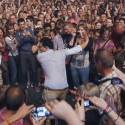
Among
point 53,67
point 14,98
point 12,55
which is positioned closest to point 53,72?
point 53,67

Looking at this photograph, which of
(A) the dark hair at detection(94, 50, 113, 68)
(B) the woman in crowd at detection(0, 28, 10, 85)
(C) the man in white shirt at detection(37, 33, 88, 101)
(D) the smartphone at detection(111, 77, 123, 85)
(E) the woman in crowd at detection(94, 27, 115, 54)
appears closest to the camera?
(D) the smartphone at detection(111, 77, 123, 85)

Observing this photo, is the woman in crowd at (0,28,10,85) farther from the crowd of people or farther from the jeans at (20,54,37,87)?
the jeans at (20,54,37,87)

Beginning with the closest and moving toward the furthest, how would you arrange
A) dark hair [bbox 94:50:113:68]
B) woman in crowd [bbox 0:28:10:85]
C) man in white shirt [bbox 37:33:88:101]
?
1. dark hair [bbox 94:50:113:68]
2. man in white shirt [bbox 37:33:88:101]
3. woman in crowd [bbox 0:28:10:85]

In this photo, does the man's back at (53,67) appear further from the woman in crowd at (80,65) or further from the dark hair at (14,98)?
the dark hair at (14,98)

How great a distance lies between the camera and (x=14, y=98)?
331cm

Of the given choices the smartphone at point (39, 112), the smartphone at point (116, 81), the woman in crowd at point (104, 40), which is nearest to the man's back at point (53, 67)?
the woman in crowd at point (104, 40)

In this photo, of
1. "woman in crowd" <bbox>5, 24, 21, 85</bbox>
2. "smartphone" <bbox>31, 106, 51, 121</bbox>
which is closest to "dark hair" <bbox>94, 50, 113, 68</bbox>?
"smartphone" <bbox>31, 106, 51, 121</bbox>

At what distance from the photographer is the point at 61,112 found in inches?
97.7

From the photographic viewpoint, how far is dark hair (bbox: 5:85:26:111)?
3283 millimetres

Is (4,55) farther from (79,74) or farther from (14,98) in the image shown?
(14,98)

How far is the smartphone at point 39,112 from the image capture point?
116 inches

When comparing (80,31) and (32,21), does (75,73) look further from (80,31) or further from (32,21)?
(32,21)

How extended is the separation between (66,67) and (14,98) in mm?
4308

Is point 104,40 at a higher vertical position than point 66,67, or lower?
higher
